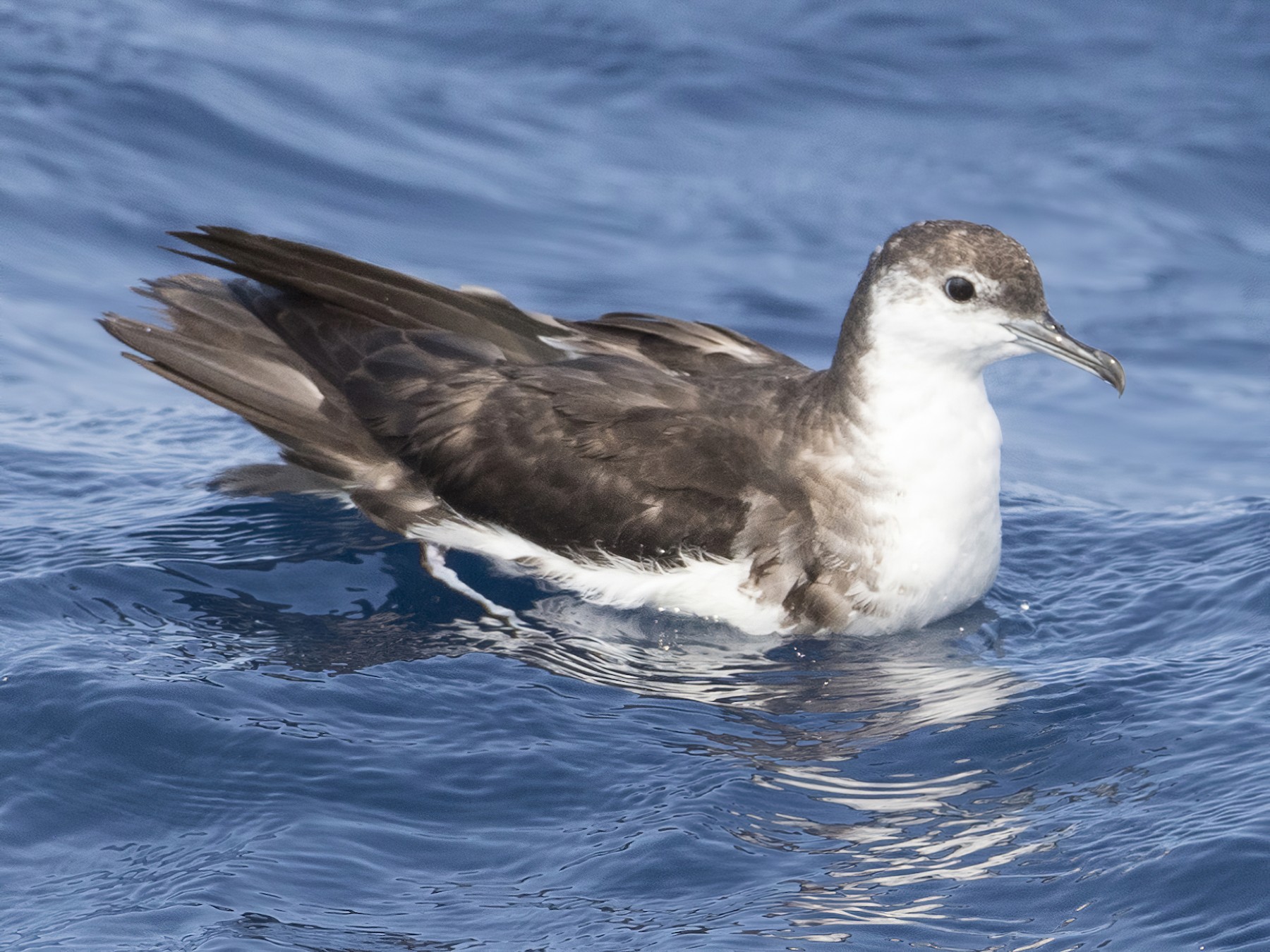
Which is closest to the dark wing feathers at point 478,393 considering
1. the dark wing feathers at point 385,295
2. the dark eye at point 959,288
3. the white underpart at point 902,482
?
the dark wing feathers at point 385,295

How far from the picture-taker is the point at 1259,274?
36.7ft

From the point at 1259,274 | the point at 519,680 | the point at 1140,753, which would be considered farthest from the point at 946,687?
the point at 1259,274

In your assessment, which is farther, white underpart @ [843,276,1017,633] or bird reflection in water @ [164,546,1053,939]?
white underpart @ [843,276,1017,633]

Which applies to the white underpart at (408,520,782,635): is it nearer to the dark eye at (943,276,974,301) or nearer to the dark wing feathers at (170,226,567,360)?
the dark wing feathers at (170,226,567,360)

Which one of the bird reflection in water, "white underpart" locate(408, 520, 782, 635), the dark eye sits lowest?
the bird reflection in water

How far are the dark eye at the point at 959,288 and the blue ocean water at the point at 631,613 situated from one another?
1.29m

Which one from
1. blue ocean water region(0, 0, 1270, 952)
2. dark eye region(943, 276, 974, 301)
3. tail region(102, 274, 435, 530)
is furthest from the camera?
tail region(102, 274, 435, 530)

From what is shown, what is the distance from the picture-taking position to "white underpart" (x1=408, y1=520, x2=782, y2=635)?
6617 mm

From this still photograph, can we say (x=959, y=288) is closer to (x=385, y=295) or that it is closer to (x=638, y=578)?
(x=638, y=578)

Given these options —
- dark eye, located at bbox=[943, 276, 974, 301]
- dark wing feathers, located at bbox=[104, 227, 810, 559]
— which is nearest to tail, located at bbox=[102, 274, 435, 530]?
dark wing feathers, located at bbox=[104, 227, 810, 559]

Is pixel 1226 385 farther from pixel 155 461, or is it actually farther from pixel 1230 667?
pixel 155 461

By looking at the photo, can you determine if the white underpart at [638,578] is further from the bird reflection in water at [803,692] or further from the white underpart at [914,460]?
the white underpart at [914,460]

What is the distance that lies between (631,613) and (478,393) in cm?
106

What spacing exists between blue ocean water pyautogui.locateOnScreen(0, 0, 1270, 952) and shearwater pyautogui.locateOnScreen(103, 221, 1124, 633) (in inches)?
8.6
